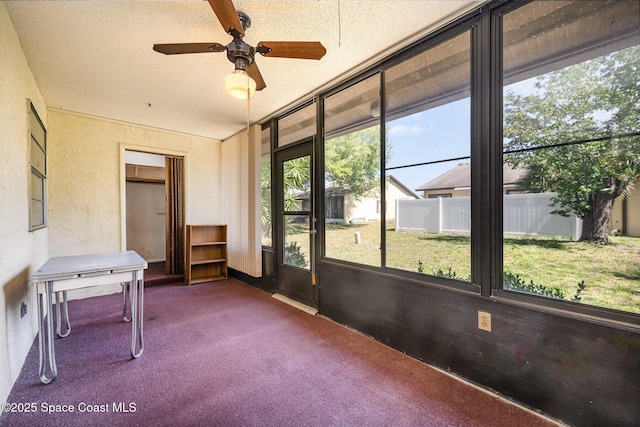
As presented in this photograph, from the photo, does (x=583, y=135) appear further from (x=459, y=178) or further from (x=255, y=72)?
(x=255, y=72)

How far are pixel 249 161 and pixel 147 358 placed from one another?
2.72m

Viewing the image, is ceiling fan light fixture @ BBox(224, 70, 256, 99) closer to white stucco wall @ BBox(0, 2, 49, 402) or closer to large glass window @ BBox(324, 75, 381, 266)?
large glass window @ BBox(324, 75, 381, 266)

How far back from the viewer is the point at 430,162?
6.92 feet

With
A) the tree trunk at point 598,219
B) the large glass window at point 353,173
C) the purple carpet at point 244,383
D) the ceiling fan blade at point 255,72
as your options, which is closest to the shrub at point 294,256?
the large glass window at point 353,173

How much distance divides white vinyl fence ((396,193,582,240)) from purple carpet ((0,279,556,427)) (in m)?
1.05

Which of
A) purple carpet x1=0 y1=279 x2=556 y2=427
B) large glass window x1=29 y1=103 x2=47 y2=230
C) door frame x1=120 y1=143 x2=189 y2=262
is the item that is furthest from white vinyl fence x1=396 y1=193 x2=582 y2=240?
door frame x1=120 y1=143 x2=189 y2=262

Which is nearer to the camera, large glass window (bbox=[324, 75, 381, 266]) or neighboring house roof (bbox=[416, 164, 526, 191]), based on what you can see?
neighboring house roof (bbox=[416, 164, 526, 191])

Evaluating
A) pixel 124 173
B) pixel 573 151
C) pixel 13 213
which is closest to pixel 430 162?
pixel 573 151

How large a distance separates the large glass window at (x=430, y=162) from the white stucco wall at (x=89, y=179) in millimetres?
3831

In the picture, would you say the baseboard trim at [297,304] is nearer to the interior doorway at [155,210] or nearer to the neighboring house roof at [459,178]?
Answer: the neighboring house roof at [459,178]

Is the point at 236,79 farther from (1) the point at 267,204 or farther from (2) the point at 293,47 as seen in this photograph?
(1) the point at 267,204

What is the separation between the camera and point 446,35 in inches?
76.7

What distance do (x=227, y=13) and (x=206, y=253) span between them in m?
3.94

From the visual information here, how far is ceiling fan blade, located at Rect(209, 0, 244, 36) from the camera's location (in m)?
1.33
